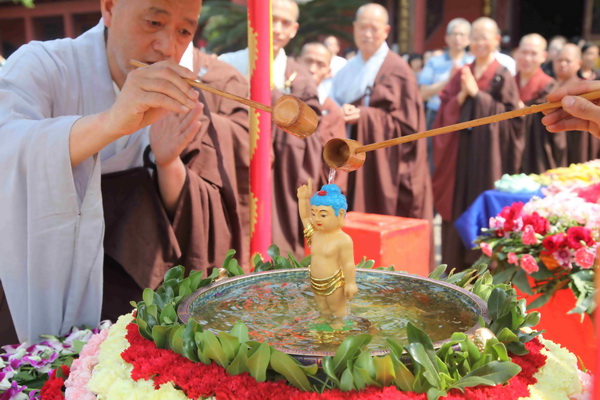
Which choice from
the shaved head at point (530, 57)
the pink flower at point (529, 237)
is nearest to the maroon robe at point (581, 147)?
the shaved head at point (530, 57)

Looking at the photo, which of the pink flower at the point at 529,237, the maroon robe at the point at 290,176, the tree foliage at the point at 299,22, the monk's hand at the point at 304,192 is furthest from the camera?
the tree foliage at the point at 299,22

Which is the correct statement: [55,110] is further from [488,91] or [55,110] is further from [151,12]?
[488,91]

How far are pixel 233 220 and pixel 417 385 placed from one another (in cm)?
129

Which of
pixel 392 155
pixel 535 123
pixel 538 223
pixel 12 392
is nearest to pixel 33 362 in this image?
pixel 12 392

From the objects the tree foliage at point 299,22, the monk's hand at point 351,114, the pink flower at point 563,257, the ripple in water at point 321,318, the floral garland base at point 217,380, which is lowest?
the pink flower at point 563,257

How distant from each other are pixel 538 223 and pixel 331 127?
155 centimetres

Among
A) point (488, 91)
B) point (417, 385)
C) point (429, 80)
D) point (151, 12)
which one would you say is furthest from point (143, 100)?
point (429, 80)

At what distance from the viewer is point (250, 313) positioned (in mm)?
1204

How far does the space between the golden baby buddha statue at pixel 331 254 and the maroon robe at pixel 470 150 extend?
10.4 feet

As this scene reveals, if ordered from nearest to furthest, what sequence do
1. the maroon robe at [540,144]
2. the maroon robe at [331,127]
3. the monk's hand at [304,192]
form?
1. the monk's hand at [304,192]
2. the maroon robe at [331,127]
3. the maroon robe at [540,144]

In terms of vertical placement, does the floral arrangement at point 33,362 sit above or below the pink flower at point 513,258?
above

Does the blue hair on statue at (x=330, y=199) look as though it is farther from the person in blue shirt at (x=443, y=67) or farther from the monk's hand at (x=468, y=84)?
the person in blue shirt at (x=443, y=67)

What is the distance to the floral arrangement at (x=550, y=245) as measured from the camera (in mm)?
2248

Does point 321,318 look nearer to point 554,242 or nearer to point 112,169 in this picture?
point 112,169
